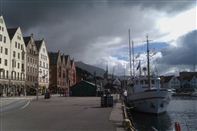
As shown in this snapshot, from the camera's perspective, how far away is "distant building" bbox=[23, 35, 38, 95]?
9488cm

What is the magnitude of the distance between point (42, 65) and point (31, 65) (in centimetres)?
940

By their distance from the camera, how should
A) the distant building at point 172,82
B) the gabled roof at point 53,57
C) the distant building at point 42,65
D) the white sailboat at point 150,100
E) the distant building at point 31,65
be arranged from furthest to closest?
the distant building at point 172,82 < the gabled roof at point 53,57 < the distant building at point 42,65 < the distant building at point 31,65 < the white sailboat at point 150,100

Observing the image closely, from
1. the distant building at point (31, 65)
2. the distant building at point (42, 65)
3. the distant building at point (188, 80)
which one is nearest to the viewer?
the distant building at point (31, 65)

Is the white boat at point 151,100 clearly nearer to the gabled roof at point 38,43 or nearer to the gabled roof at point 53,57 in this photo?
the gabled roof at point 38,43

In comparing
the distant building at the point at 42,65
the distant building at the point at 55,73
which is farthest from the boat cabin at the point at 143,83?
the distant building at the point at 55,73

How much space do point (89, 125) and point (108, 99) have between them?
749 inches

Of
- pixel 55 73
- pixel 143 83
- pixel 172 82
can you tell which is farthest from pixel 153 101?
pixel 172 82

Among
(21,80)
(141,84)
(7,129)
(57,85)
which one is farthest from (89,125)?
(57,85)

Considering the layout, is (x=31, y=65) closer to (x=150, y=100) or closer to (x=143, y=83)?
(x=143, y=83)

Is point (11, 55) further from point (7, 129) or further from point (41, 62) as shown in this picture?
point (7, 129)

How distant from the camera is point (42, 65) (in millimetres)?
108688

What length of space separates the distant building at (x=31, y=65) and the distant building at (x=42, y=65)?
7.37ft

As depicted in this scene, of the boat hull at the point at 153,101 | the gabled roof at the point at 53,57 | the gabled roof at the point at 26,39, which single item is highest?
the gabled roof at the point at 26,39

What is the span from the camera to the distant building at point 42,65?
4106 inches
